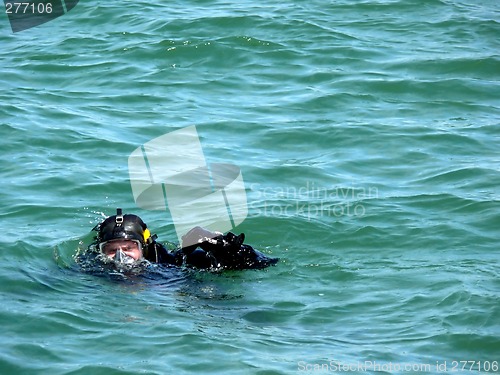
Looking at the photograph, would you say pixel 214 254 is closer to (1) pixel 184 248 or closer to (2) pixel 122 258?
(1) pixel 184 248

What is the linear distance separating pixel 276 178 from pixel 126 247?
2.64 meters

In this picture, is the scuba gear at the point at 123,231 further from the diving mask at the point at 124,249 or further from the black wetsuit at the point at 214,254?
the black wetsuit at the point at 214,254

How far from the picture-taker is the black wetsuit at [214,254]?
7363mm

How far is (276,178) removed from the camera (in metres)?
9.59

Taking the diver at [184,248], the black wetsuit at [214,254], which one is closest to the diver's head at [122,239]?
the diver at [184,248]

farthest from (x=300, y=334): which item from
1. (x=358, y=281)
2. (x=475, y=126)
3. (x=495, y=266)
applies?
→ (x=475, y=126)

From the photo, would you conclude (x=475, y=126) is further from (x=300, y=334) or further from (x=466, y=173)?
(x=300, y=334)

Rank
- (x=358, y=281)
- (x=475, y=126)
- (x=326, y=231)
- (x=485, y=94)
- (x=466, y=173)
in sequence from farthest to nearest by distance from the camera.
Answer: (x=485, y=94)
(x=475, y=126)
(x=466, y=173)
(x=326, y=231)
(x=358, y=281)

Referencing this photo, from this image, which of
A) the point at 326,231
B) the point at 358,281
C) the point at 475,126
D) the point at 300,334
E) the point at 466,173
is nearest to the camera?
the point at 300,334

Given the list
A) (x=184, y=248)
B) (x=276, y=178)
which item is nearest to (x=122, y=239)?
(x=184, y=248)

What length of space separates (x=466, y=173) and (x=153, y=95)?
4140 millimetres

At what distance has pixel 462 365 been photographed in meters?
5.83

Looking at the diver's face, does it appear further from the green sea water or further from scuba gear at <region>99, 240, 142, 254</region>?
the green sea water

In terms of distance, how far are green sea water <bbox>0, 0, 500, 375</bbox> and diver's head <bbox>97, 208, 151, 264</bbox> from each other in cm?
20
